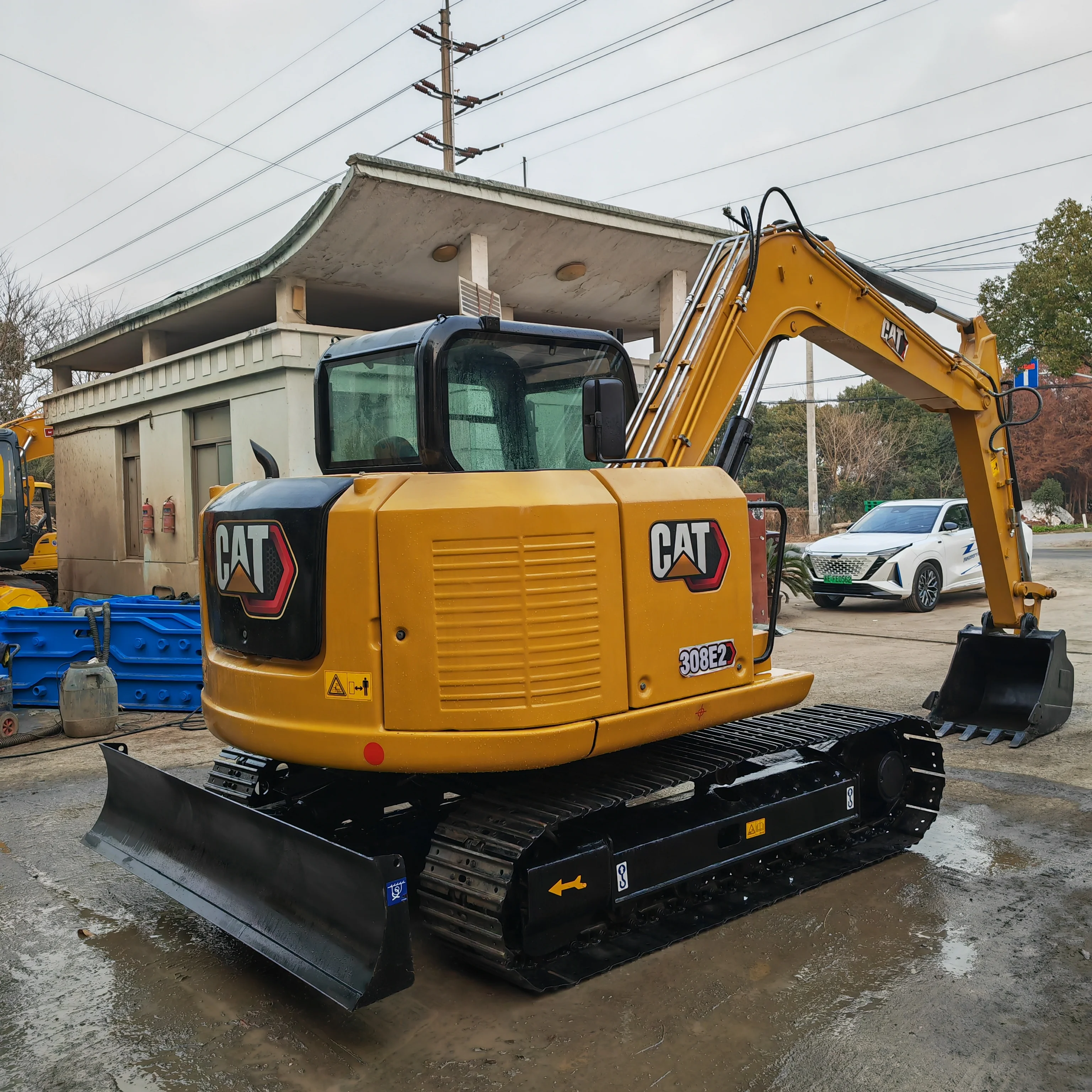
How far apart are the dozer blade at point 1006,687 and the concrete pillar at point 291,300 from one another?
8660 mm

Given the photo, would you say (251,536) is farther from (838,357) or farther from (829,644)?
(829,644)

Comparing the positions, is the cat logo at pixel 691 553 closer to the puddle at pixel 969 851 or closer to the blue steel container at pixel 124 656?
the puddle at pixel 969 851

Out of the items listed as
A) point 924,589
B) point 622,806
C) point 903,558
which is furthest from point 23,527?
point 924,589

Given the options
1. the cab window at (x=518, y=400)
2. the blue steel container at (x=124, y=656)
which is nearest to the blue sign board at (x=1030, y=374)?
the blue steel container at (x=124, y=656)

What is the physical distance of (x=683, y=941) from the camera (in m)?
4.18

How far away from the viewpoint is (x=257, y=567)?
397cm

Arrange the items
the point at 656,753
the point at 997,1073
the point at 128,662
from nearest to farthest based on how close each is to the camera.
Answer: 1. the point at 997,1073
2. the point at 656,753
3. the point at 128,662

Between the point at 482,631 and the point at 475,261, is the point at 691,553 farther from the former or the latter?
the point at 475,261

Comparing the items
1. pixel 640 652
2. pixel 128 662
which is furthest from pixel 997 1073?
pixel 128 662

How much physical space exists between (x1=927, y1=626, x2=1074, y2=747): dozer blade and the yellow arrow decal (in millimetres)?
4482

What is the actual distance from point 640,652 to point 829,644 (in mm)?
8682

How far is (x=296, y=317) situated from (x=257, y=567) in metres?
9.33

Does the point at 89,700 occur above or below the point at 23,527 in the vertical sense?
below

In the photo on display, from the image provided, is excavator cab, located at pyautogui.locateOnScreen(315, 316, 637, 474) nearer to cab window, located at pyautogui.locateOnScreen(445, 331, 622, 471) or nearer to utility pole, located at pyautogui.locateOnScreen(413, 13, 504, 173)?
cab window, located at pyautogui.locateOnScreen(445, 331, 622, 471)
